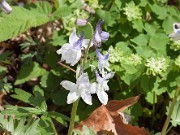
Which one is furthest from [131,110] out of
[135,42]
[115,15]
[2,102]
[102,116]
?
[2,102]

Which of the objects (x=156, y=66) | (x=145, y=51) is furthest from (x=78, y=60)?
(x=145, y=51)

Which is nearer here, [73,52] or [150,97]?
[73,52]

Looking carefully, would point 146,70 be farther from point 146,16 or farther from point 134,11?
point 146,16

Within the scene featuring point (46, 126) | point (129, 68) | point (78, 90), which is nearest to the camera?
point (78, 90)

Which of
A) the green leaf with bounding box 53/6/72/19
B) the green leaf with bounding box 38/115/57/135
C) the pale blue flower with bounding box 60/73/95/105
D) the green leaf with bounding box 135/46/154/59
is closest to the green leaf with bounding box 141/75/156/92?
the green leaf with bounding box 135/46/154/59

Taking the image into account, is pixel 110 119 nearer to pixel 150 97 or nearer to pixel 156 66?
pixel 150 97

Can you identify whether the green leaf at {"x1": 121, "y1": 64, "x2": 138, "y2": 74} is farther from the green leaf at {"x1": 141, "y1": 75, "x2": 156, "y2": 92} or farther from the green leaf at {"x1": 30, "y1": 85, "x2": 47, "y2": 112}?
the green leaf at {"x1": 30, "y1": 85, "x2": 47, "y2": 112}

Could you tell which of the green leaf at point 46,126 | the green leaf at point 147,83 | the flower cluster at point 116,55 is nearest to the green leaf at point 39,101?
the green leaf at point 46,126
